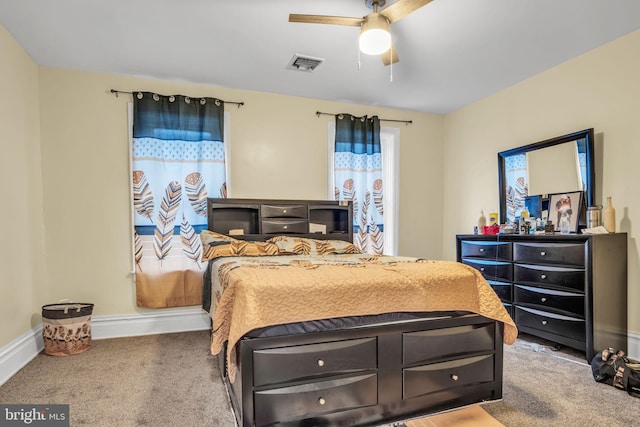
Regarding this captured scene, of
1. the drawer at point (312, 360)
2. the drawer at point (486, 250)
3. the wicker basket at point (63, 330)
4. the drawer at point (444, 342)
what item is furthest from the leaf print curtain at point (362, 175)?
the wicker basket at point (63, 330)

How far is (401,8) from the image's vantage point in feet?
6.90

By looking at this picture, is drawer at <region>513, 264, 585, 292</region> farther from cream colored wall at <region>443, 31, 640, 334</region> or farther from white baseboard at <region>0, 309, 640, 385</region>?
white baseboard at <region>0, 309, 640, 385</region>

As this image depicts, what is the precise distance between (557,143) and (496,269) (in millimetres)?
1298

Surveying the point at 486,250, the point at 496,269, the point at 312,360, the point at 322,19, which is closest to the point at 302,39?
the point at 322,19

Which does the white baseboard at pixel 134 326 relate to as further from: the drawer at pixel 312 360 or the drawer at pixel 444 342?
the drawer at pixel 444 342

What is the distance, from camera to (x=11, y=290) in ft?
9.00

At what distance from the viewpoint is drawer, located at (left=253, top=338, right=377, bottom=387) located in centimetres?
166

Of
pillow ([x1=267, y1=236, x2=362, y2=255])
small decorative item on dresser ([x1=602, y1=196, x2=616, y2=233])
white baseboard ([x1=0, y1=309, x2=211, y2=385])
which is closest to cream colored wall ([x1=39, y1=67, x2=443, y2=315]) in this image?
white baseboard ([x1=0, y1=309, x2=211, y2=385])

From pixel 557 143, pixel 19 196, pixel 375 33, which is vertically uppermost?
pixel 375 33

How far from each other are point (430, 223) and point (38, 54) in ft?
15.0

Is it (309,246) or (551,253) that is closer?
(551,253)

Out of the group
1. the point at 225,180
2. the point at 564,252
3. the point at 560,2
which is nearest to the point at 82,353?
the point at 225,180

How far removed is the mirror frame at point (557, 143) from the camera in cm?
300

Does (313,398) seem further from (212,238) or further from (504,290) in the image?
(504,290)
